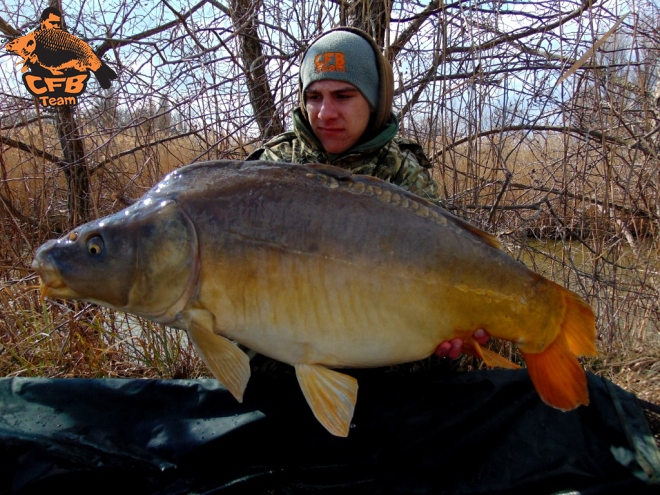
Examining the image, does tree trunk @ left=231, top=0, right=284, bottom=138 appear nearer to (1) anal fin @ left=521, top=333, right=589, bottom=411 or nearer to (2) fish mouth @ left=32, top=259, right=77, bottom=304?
(2) fish mouth @ left=32, top=259, right=77, bottom=304

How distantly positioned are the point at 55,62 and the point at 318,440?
10.5 feet

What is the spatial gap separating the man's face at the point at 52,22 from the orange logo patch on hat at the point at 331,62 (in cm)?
236

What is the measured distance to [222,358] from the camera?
1119 mm

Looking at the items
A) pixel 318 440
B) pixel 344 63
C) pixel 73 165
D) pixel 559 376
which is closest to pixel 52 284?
pixel 318 440

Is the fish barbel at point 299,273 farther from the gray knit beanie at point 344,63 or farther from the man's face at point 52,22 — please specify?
the man's face at point 52,22

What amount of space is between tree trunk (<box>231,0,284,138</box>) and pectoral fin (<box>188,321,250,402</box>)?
1.76m

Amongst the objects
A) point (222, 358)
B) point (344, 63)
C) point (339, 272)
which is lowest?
point (222, 358)

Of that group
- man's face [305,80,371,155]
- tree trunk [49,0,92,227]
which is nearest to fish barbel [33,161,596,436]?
man's face [305,80,371,155]

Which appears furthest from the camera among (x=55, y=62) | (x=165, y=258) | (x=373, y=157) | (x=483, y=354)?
(x=55, y=62)

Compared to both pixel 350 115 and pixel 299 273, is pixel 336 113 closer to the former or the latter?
pixel 350 115

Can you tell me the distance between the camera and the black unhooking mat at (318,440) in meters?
1.32

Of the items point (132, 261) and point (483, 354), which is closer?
point (132, 261)

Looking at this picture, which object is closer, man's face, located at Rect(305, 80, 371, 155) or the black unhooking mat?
the black unhooking mat

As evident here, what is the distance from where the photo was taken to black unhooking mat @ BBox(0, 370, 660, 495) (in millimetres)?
1321
